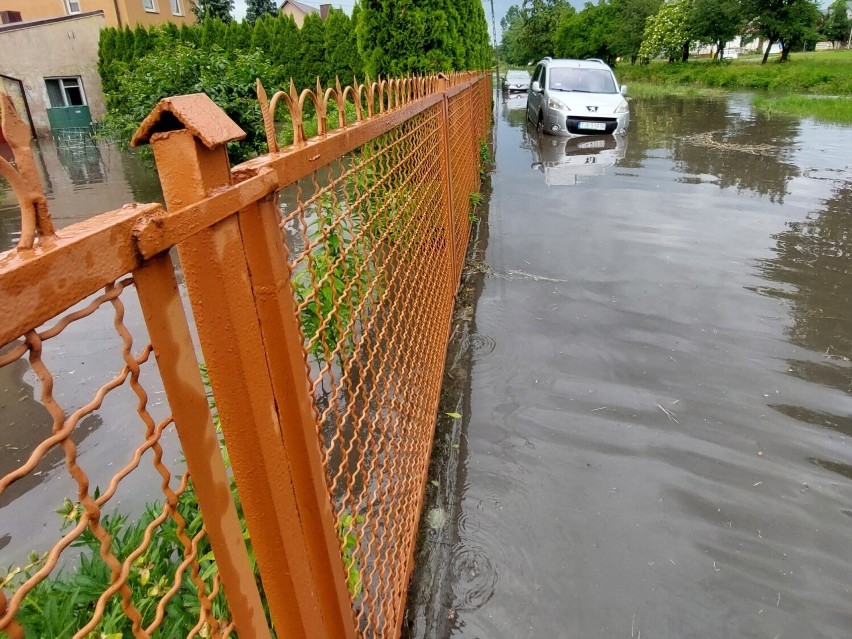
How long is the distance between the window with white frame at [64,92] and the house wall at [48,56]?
0.61ft

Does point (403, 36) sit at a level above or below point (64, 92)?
below

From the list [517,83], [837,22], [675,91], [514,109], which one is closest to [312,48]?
[514,109]

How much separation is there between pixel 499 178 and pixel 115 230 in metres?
9.48

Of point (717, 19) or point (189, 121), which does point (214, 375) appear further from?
point (717, 19)

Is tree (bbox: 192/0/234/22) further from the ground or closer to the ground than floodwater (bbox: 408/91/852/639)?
further from the ground

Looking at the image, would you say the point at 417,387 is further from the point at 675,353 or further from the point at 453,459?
the point at 675,353

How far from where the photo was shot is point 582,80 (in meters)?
13.1

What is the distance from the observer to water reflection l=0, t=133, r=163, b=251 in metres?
8.94

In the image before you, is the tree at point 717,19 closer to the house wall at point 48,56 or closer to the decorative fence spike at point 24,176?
the house wall at point 48,56

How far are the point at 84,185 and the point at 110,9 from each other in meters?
17.1

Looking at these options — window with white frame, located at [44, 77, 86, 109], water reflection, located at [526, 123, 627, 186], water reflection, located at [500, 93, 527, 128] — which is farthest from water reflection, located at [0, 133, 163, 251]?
water reflection, located at [500, 93, 527, 128]

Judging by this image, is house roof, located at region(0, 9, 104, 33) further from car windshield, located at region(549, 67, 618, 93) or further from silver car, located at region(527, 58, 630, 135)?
car windshield, located at region(549, 67, 618, 93)

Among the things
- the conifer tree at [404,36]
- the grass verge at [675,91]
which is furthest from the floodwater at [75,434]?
the grass verge at [675,91]

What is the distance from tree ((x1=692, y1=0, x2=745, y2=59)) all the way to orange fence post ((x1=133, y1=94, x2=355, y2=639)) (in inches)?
1680
